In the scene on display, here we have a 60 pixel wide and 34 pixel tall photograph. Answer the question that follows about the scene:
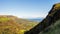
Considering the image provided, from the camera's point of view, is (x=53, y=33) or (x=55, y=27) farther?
(x=55, y=27)

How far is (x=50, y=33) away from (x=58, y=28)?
1961 millimetres

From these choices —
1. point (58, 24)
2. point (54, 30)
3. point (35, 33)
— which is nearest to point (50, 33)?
point (54, 30)

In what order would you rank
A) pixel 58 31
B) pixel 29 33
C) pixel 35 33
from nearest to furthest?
pixel 58 31 < pixel 35 33 < pixel 29 33

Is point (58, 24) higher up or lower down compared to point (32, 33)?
higher up

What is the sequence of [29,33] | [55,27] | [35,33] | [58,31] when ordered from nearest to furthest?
1. [58,31]
2. [55,27]
3. [35,33]
4. [29,33]

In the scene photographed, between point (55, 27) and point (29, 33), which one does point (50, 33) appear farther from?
point (29, 33)

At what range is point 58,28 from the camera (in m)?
29.9

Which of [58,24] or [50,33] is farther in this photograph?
[58,24]

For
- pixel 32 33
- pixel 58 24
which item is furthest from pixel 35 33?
pixel 58 24

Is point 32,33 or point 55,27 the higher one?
point 55,27

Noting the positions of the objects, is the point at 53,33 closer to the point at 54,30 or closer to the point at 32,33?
the point at 54,30

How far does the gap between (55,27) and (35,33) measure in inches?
2010

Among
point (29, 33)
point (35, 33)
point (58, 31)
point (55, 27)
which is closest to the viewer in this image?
point (58, 31)

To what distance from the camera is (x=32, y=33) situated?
85062 mm
